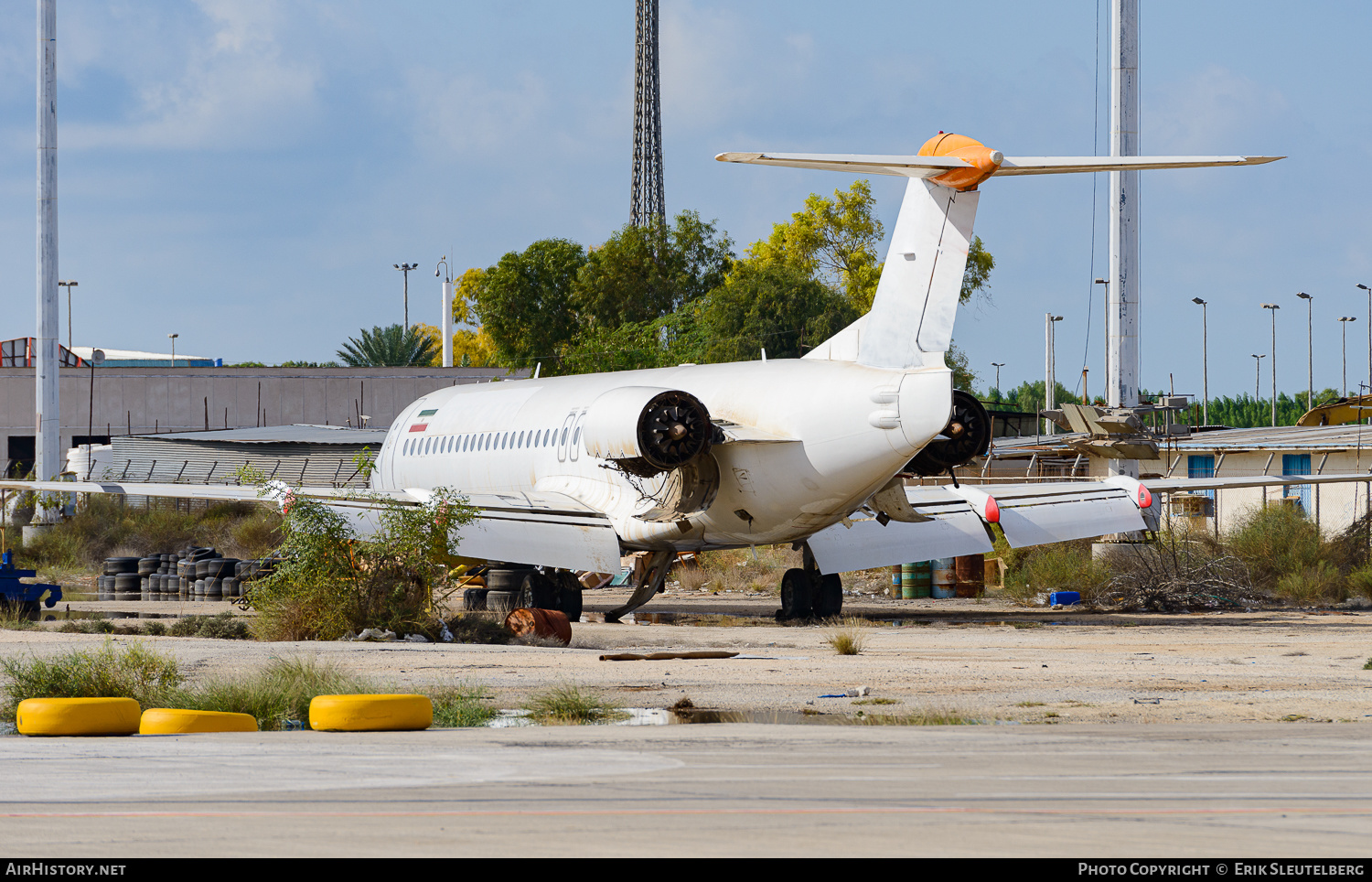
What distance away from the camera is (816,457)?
1955 centimetres

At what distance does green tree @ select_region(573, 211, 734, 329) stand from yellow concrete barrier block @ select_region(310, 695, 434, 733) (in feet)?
200

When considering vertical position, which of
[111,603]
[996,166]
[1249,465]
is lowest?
[111,603]

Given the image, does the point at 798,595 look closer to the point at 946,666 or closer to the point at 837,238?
the point at 946,666

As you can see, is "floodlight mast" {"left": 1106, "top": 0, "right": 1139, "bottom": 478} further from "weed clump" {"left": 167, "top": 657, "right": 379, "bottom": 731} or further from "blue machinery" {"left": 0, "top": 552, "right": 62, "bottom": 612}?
"weed clump" {"left": 167, "top": 657, "right": 379, "bottom": 731}

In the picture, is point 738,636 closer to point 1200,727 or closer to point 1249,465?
point 1200,727

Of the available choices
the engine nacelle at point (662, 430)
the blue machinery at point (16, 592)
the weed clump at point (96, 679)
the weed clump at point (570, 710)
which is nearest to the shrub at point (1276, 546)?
the engine nacelle at point (662, 430)

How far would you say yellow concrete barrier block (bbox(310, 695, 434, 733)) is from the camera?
10.6m

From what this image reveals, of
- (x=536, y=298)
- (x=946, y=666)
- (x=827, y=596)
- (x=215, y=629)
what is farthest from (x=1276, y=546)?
(x=536, y=298)

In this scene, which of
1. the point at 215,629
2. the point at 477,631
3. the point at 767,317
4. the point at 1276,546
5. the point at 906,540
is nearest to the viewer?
the point at 215,629

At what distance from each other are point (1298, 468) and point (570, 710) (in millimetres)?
26878

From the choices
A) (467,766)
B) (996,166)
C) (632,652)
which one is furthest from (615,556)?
(467,766)

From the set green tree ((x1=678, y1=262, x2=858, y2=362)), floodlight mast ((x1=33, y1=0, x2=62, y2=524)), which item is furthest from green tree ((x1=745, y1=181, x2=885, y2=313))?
floodlight mast ((x1=33, y1=0, x2=62, y2=524))
